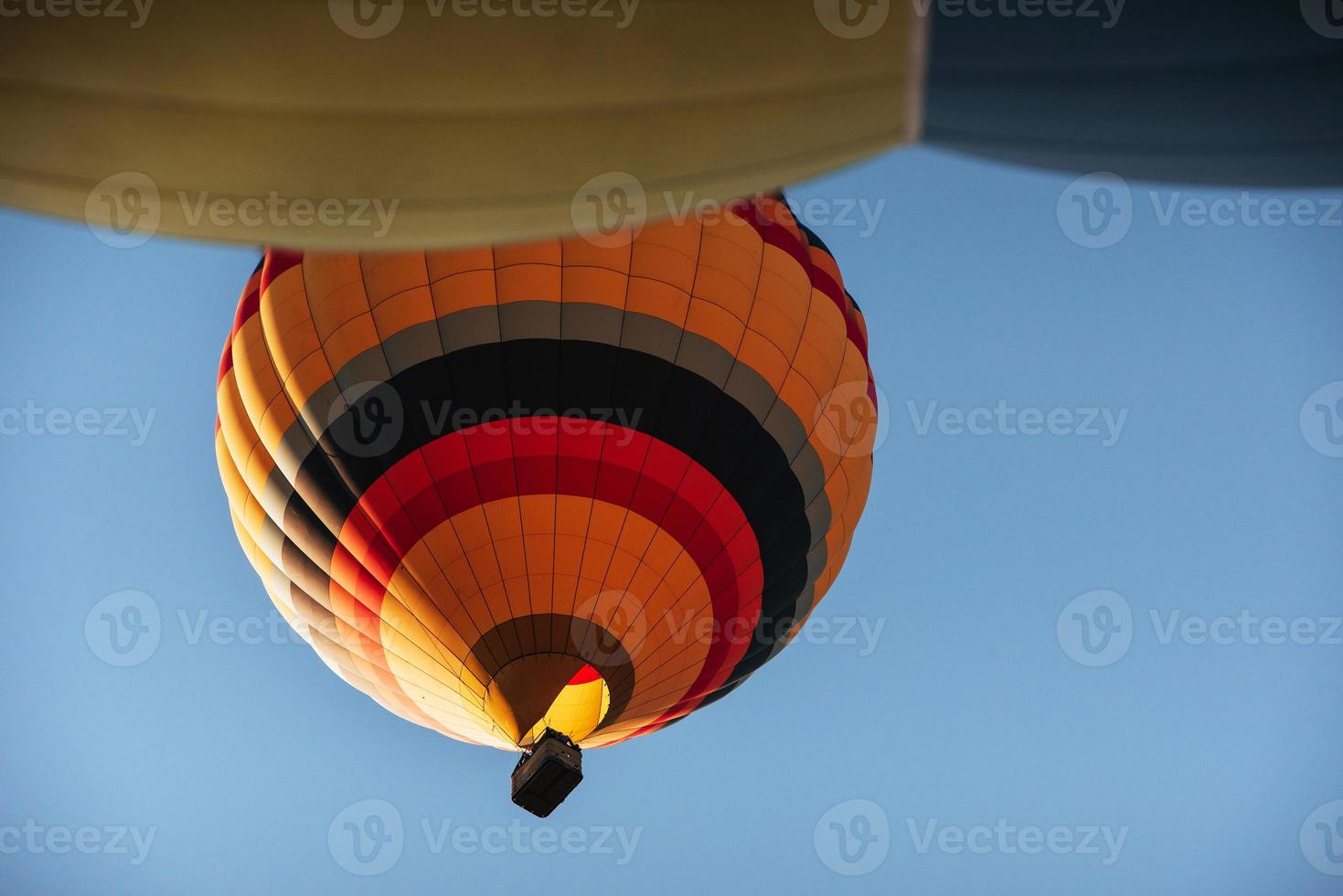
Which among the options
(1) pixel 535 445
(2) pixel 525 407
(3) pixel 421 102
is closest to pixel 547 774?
(1) pixel 535 445

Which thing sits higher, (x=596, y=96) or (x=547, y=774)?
(x=547, y=774)

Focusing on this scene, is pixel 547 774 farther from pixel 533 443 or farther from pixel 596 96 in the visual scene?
pixel 596 96

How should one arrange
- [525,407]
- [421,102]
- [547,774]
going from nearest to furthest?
[421,102] < [525,407] < [547,774]

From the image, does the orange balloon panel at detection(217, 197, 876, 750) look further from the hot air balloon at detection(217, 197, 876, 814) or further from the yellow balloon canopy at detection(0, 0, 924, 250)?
the yellow balloon canopy at detection(0, 0, 924, 250)

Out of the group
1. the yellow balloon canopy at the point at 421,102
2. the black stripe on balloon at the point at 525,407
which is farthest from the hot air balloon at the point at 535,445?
the yellow balloon canopy at the point at 421,102

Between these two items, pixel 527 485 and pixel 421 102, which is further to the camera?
pixel 527 485

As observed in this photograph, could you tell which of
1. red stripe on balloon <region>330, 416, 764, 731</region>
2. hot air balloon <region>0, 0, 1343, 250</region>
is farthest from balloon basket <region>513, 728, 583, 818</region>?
hot air balloon <region>0, 0, 1343, 250</region>
